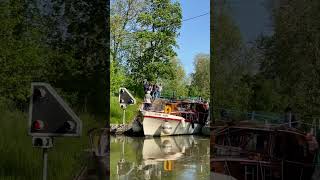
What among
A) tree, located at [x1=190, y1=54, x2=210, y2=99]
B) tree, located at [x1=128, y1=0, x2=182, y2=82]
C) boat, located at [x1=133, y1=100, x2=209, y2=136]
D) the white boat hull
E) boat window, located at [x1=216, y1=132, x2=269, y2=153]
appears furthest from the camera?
the white boat hull

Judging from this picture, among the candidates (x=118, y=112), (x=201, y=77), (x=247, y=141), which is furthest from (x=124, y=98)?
(x=247, y=141)

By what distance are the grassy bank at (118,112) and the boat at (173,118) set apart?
5.1 inches

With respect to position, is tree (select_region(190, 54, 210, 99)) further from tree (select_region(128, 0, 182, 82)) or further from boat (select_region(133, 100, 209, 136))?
tree (select_region(128, 0, 182, 82))

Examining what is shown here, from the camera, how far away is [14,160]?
10.8 feet

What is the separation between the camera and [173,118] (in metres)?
8.30

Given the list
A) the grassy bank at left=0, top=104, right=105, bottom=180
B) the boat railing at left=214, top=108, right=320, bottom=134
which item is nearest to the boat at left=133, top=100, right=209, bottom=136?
the boat railing at left=214, top=108, right=320, bottom=134

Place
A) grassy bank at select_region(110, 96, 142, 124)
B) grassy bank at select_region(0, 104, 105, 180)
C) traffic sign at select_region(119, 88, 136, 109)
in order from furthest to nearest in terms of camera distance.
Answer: grassy bank at select_region(110, 96, 142, 124) < traffic sign at select_region(119, 88, 136, 109) < grassy bank at select_region(0, 104, 105, 180)

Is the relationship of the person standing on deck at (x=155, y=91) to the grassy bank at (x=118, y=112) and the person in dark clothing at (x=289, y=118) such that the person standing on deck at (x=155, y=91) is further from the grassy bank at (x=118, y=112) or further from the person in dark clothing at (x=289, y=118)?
Answer: the person in dark clothing at (x=289, y=118)

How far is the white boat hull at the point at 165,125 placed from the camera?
775 cm

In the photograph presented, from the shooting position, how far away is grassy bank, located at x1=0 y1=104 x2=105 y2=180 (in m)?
3.28

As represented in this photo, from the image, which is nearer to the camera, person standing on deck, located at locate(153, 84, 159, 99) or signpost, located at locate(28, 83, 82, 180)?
signpost, located at locate(28, 83, 82, 180)

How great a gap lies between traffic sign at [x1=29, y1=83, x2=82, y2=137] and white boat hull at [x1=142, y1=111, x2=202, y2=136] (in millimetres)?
4466

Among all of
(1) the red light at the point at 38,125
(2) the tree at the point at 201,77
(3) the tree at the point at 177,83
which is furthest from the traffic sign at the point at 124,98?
(1) the red light at the point at 38,125

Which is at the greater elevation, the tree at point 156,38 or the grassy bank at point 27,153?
the tree at point 156,38
